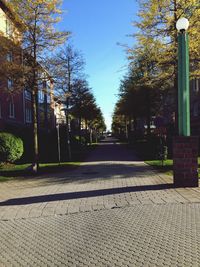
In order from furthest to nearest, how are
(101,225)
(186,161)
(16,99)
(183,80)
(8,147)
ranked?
1. (16,99)
2. (8,147)
3. (183,80)
4. (186,161)
5. (101,225)

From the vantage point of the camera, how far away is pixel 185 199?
27.8 feet

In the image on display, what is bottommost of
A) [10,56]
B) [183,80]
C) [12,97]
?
[183,80]

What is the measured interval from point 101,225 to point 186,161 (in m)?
4.62

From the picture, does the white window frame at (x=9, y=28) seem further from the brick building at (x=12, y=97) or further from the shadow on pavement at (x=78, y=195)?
the shadow on pavement at (x=78, y=195)

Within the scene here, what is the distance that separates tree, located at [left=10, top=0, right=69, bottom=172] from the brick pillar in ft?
23.4

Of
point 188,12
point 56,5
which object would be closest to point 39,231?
point 56,5

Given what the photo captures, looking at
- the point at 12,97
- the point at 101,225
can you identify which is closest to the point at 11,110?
the point at 12,97

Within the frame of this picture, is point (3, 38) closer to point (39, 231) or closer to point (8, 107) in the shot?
point (39, 231)

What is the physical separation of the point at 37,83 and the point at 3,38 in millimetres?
2396

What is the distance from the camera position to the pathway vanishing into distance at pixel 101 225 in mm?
4828

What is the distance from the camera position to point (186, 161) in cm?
1027

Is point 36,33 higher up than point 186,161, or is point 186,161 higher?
point 36,33

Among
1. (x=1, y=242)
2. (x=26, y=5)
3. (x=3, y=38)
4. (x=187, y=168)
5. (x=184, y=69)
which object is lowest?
(x=1, y=242)

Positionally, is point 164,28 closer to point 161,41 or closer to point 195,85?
point 161,41
